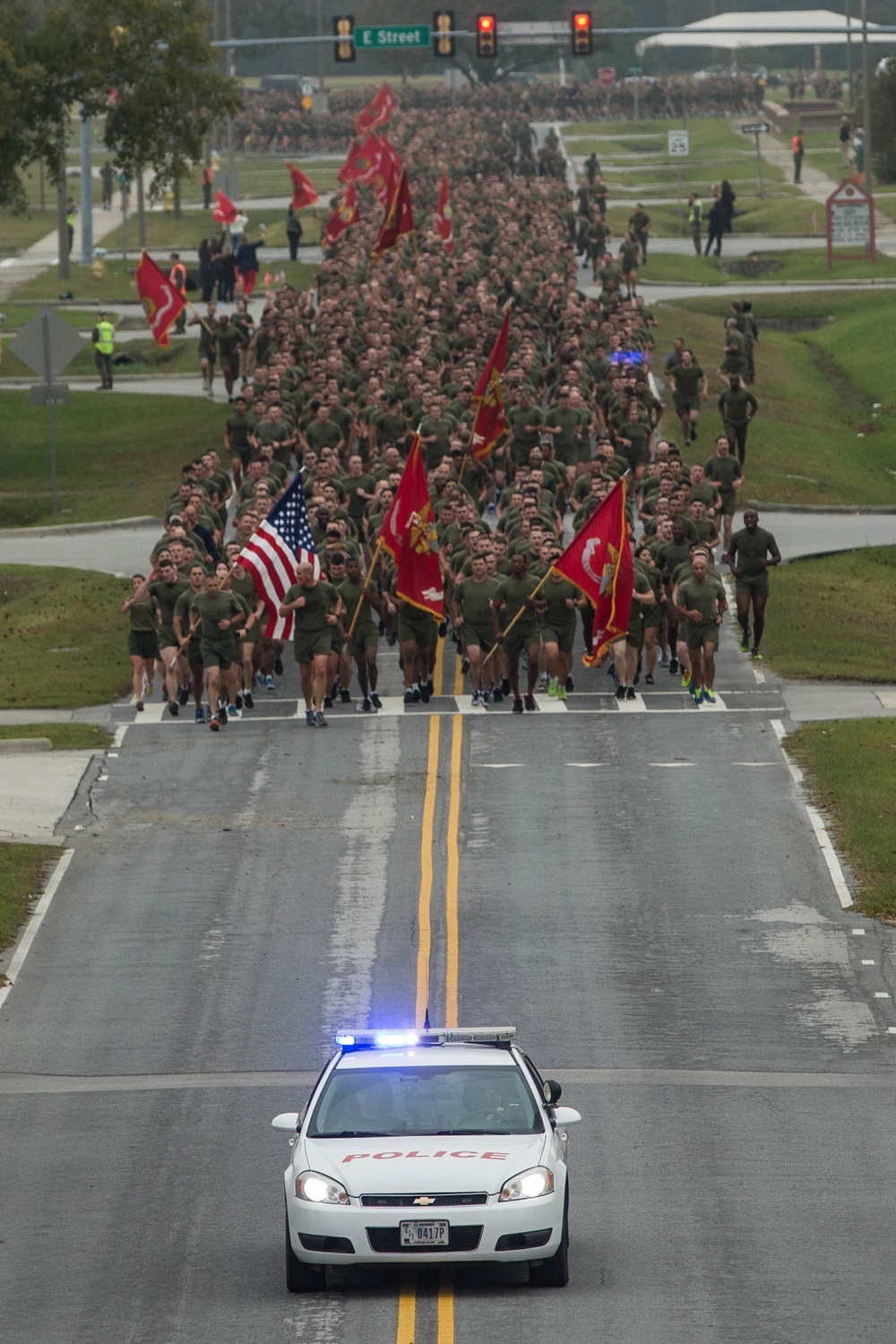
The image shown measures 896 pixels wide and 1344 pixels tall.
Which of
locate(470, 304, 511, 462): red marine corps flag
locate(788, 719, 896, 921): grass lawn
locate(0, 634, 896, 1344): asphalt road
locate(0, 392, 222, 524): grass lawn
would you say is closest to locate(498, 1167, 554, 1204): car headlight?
locate(0, 634, 896, 1344): asphalt road

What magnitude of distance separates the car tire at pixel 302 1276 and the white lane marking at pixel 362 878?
5.10 metres

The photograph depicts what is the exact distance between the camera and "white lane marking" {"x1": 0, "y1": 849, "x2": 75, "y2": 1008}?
1994 cm

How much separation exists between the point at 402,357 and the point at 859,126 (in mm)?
74502

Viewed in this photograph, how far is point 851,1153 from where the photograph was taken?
1552 cm

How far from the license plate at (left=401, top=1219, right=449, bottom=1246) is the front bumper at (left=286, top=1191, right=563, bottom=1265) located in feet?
0.08

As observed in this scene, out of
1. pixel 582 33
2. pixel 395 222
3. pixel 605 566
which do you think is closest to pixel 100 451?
pixel 395 222

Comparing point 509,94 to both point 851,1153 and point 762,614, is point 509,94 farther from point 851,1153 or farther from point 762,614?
point 851,1153

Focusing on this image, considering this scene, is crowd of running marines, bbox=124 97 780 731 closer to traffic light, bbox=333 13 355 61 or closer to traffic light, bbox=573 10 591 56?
traffic light, bbox=333 13 355 61

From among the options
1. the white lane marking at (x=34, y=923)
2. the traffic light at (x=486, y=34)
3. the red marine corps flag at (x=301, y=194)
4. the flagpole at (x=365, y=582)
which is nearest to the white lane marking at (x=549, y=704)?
the flagpole at (x=365, y=582)

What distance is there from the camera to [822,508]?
41.0 metres

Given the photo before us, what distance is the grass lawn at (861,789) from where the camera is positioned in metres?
21.9

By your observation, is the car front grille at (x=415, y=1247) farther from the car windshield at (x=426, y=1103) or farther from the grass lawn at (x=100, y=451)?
the grass lawn at (x=100, y=451)

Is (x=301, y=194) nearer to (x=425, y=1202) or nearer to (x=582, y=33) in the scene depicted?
(x=582, y=33)

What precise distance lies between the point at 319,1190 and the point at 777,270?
2592 inches
